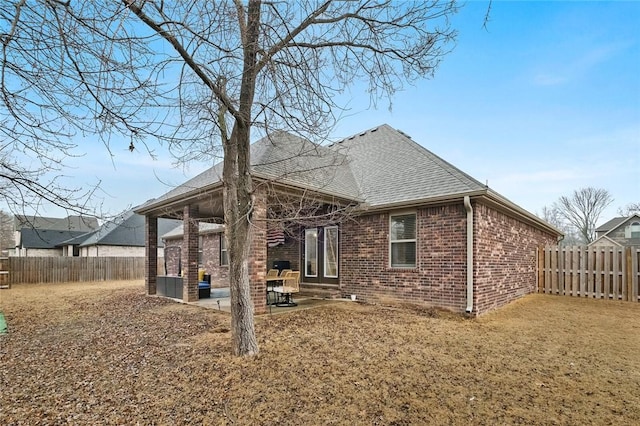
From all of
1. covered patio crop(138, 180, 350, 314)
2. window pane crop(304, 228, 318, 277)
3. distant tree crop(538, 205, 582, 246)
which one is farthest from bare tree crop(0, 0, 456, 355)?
distant tree crop(538, 205, 582, 246)

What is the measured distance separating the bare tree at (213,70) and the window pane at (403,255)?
4.98 m

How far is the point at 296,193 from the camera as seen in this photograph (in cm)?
868

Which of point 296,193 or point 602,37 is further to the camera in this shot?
point 296,193

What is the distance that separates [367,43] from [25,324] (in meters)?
9.68

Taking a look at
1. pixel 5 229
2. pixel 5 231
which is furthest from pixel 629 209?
pixel 5 229

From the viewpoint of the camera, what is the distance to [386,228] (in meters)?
9.76

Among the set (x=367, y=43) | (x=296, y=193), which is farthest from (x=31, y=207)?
(x=296, y=193)

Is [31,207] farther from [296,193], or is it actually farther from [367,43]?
[296,193]

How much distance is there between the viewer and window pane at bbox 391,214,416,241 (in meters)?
9.33

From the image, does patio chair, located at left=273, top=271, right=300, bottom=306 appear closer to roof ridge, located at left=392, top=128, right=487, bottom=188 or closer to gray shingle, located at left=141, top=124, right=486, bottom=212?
gray shingle, located at left=141, top=124, right=486, bottom=212

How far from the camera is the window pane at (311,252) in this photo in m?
11.9

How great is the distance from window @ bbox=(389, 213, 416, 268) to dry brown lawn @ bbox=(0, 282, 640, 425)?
1853 mm

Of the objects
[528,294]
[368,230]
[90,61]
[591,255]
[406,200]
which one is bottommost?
[528,294]

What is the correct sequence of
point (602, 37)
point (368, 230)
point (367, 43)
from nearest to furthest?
point (367, 43) → point (602, 37) → point (368, 230)
